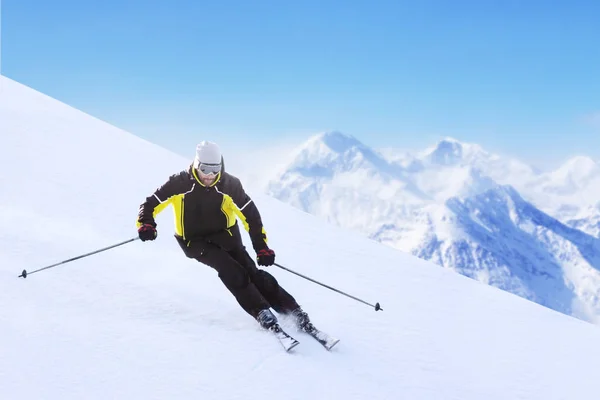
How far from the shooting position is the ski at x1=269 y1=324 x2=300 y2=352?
4457mm

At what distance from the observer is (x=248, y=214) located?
5.30 m

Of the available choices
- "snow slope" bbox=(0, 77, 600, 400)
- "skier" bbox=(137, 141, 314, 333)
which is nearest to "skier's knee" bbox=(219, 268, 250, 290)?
"skier" bbox=(137, 141, 314, 333)

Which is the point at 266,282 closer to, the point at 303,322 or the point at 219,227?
the point at 303,322

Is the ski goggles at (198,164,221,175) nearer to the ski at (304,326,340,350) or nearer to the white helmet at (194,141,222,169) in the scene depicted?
the white helmet at (194,141,222,169)

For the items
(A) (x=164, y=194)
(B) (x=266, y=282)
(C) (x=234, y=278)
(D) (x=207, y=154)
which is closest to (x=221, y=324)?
(C) (x=234, y=278)

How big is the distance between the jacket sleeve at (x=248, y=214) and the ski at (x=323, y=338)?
93cm

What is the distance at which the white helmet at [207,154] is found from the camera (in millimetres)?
4941

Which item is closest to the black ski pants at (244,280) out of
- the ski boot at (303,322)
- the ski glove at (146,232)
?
the ski boot at (303,322)

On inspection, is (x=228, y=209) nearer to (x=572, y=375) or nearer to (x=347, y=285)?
(x=347, y=285)

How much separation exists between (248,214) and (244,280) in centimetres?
67

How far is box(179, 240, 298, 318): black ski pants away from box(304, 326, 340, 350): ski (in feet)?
0.98

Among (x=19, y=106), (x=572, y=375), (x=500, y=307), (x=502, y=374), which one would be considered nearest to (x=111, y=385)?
(x=502, y=374)

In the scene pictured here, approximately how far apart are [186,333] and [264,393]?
1.03 m

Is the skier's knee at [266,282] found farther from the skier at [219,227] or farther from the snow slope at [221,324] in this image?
the snow slope at [221,324]
